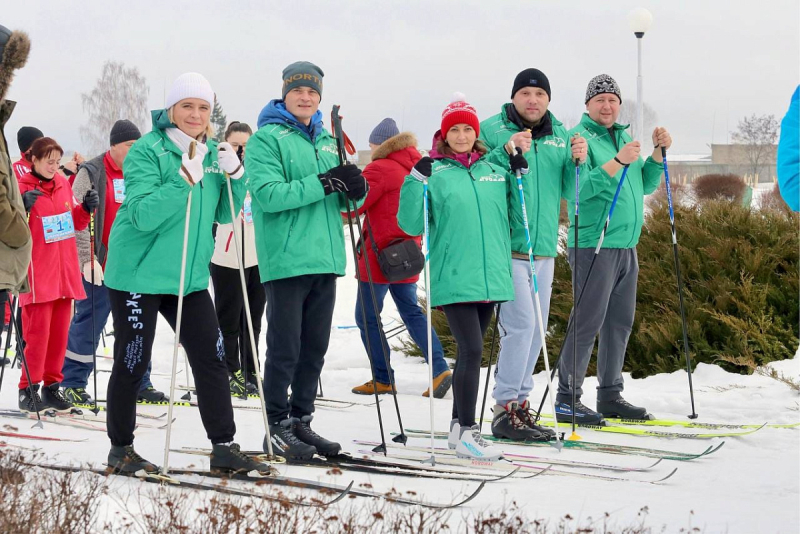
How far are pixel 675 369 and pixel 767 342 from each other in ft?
A: 2.54

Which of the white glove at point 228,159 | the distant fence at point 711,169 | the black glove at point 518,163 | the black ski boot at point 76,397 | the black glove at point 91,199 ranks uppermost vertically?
the distant fence at point 711,169

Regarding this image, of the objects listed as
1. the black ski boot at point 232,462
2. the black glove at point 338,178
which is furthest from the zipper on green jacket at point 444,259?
the black ski boot at point 232,462

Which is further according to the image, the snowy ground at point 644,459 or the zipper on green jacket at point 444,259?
the zipper on green jacket at point 444,259

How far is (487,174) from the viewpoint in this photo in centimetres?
533

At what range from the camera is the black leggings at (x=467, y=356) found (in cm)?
510

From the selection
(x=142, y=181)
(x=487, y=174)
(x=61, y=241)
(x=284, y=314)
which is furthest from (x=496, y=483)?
(x=61, y=241)

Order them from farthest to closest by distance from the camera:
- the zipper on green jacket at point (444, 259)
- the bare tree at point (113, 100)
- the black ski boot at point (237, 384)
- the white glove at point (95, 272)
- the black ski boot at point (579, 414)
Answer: the bare tree at point (113, 100) → the black ski boot at point (237, 384) → the white glove at point (95, 272) → the black ski boot at point (579, 414) → the zipper on green jacket at point (444, 259)

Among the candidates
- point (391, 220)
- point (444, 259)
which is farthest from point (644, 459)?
point (391, 220)

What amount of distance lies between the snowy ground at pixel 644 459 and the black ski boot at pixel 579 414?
18 cm

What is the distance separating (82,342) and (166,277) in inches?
110

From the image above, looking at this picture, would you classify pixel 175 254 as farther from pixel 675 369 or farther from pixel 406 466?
pixel 675 369

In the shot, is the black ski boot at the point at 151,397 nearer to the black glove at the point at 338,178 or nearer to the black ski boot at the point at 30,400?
the black ski boot at the point at 30,400

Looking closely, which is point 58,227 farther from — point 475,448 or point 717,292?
point 717,292

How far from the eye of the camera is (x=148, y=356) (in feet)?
14.7
